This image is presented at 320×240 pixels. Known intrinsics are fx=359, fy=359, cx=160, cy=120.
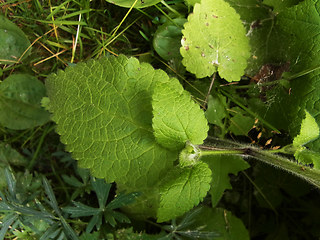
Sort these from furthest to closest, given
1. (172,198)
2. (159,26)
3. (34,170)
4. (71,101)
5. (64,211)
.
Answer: (34,170)
(159,26)
(64,211)
(71,101)
(172,198)

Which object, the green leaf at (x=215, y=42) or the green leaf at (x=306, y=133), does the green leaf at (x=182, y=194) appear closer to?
the green leaf at (x=306, y=133)

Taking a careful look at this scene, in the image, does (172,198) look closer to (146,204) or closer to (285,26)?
(146,204)

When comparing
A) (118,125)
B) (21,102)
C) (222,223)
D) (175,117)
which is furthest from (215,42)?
(21,102)

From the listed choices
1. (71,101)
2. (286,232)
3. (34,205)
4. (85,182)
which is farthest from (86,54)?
(286,232)

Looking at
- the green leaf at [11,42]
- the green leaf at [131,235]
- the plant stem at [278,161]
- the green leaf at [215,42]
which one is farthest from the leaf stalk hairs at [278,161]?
the green leaf at [11,42]

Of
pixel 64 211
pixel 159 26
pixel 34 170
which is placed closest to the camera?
pixel 64 211
